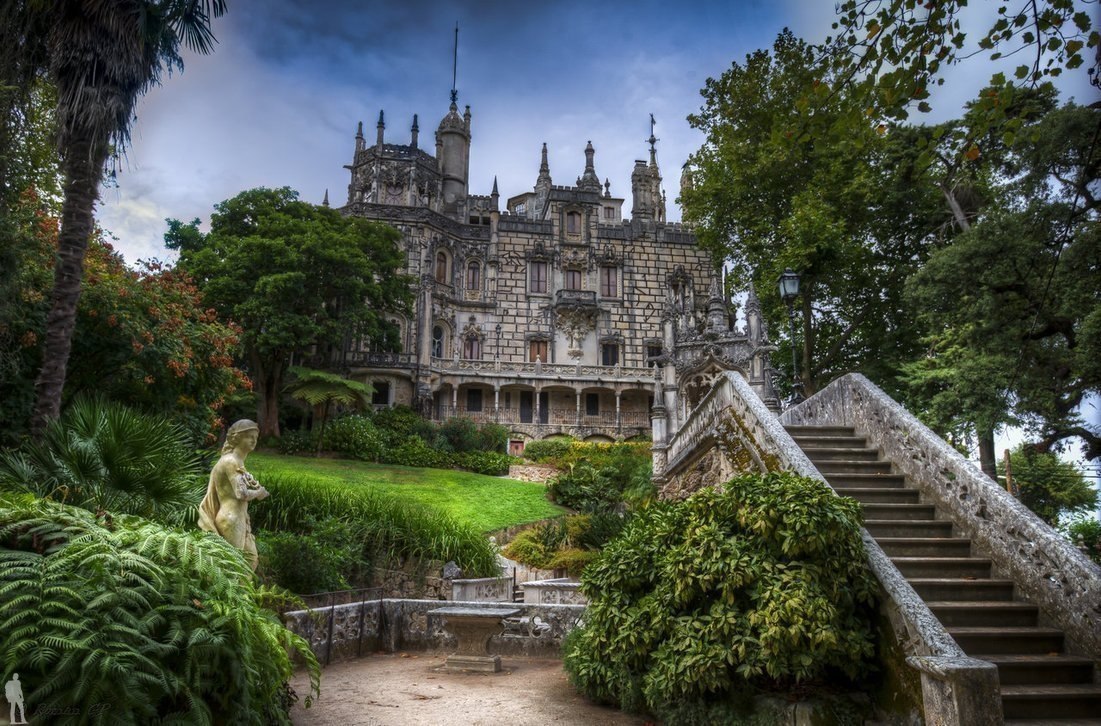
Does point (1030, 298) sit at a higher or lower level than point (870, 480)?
higher

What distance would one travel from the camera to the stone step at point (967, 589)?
6.85 m

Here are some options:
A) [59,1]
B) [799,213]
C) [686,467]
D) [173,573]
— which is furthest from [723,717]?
[799,213]

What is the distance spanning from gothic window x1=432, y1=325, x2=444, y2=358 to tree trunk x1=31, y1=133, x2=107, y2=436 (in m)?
30.2

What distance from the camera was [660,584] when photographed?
6.74m

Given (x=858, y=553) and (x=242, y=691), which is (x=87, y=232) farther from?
(x=858, y=553)

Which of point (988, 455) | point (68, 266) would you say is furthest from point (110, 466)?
point (988, 455)

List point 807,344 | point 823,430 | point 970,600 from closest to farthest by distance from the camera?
point 970,600
point 823,430
point 807,344

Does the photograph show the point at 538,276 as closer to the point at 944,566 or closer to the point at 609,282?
the point at 609,282

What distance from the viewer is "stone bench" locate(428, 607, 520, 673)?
8.77 m

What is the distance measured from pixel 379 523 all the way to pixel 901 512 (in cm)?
958

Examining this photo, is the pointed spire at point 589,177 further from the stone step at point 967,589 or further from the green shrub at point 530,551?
the stone step at point 967,589

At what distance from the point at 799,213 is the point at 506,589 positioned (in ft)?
48.3

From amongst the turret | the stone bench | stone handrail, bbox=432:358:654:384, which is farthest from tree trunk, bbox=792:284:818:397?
the turret

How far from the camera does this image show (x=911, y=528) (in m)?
7.86
